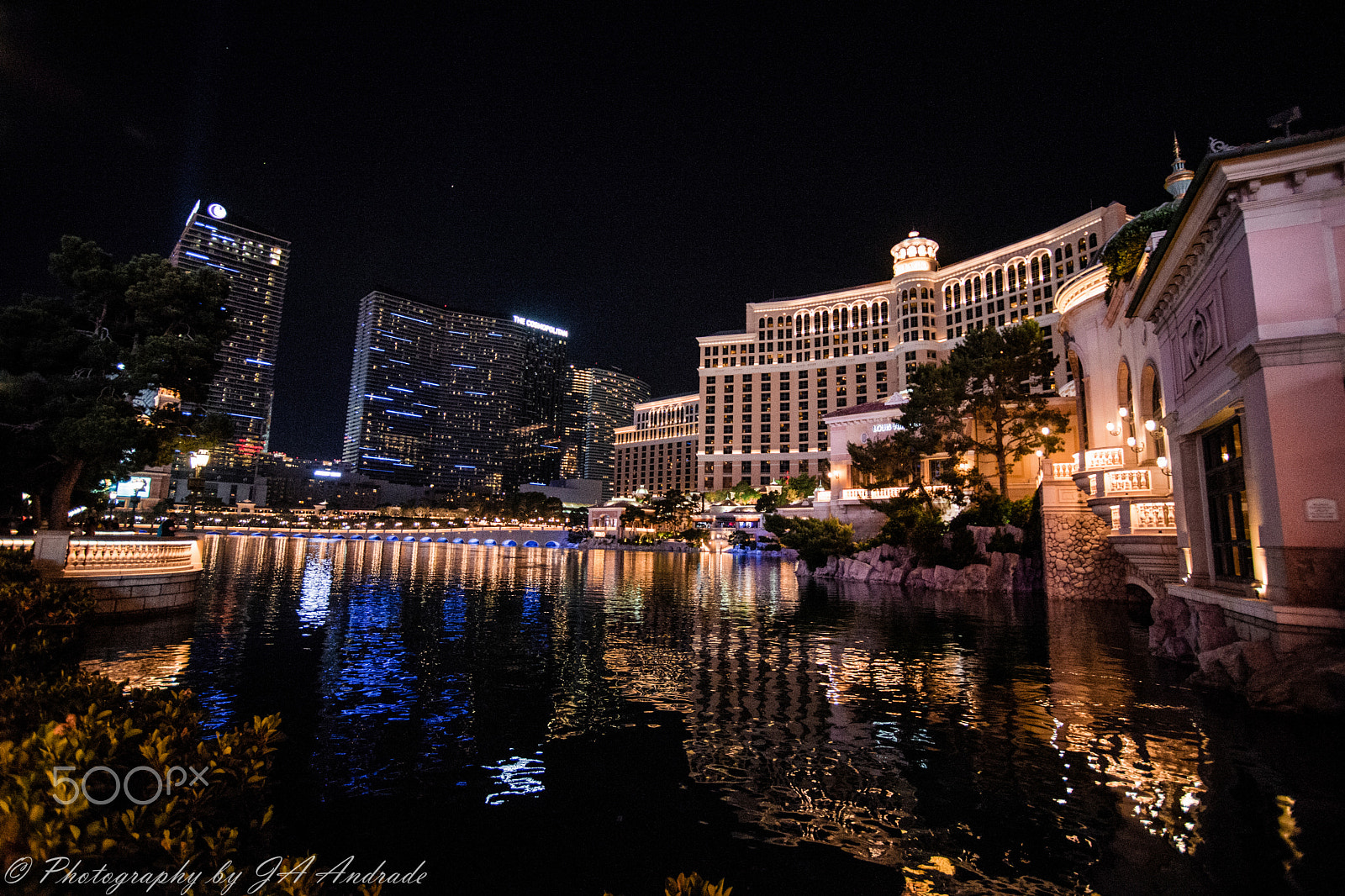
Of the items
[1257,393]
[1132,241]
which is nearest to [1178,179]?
[1132,241]

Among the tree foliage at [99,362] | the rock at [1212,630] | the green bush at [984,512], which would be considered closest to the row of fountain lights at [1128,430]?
the rock at [1212,630]

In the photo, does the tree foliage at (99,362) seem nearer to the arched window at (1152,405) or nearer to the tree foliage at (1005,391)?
the arched window at (1152,405)

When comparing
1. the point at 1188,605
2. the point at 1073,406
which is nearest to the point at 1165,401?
the point at 1188,605

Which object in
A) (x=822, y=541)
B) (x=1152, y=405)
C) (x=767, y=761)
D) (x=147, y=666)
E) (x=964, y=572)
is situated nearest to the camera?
(x=767, y=761)

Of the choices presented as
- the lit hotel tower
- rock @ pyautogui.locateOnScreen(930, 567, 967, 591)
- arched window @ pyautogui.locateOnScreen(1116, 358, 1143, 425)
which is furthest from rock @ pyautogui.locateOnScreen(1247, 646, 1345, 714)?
the lit hotel tower

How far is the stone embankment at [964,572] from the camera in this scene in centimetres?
3116

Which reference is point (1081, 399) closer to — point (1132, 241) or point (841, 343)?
point (1132, 241)

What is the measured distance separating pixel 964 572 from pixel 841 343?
91.8 metres

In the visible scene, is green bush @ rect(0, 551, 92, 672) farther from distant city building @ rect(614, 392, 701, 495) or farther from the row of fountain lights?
distant city building @ rect(614, 392, 701, 495)

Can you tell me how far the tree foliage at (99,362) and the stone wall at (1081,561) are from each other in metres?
33.3

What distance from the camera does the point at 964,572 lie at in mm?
32156

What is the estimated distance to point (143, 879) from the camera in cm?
284

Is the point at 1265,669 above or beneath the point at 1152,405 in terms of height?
beneath

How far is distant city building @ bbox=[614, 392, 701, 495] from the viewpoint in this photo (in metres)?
152
